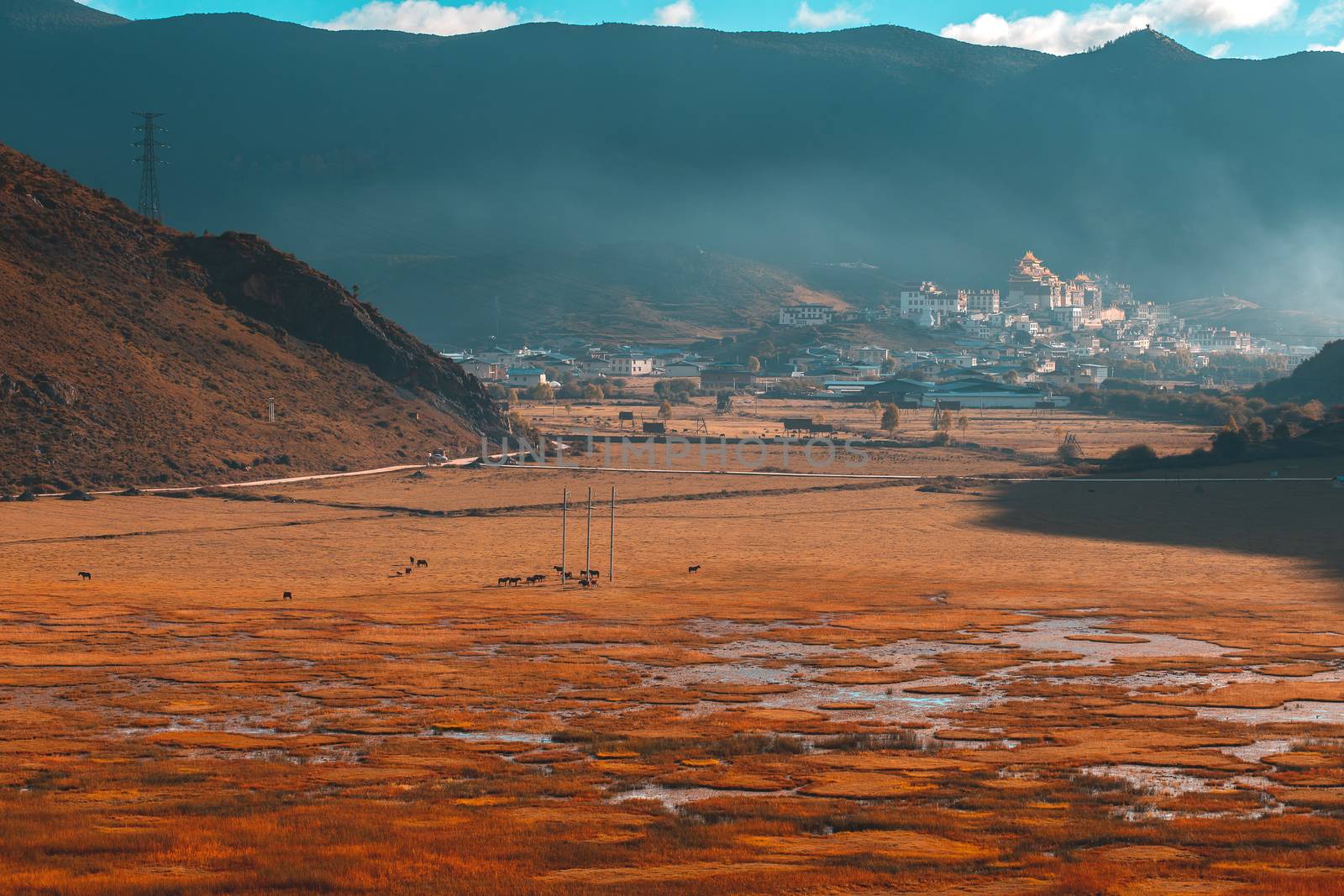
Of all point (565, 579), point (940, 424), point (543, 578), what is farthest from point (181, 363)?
point (940, 424)

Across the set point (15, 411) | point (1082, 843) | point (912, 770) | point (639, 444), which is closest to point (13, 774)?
point (912, 770)

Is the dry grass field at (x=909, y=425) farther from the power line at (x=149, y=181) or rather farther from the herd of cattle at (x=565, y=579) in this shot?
the herd of cattle at (x=565, y=579)

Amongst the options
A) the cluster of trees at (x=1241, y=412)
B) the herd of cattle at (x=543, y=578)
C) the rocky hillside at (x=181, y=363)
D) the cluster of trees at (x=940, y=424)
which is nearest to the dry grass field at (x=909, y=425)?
the cluster of trees at (x=940, y=424)

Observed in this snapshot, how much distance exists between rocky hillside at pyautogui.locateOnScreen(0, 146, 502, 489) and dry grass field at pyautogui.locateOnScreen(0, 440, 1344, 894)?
20.6 meters

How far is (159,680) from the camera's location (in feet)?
136

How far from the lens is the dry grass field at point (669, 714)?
2394 centimetres

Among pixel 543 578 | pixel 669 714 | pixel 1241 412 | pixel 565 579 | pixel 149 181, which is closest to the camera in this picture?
pixel 669 714

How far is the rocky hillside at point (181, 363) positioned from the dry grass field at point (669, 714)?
20582 millimetres

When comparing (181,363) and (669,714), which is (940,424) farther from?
(669,714)

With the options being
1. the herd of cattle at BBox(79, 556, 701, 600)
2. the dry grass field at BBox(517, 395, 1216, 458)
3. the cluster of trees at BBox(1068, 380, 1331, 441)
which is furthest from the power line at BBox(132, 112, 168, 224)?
the cluster of trees at BBox(1068, 380, 1331, 441)

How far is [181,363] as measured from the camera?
4609 inches

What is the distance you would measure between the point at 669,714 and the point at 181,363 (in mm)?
88717

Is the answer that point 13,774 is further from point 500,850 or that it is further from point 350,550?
point 350,550

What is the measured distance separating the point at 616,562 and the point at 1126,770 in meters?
43.3
